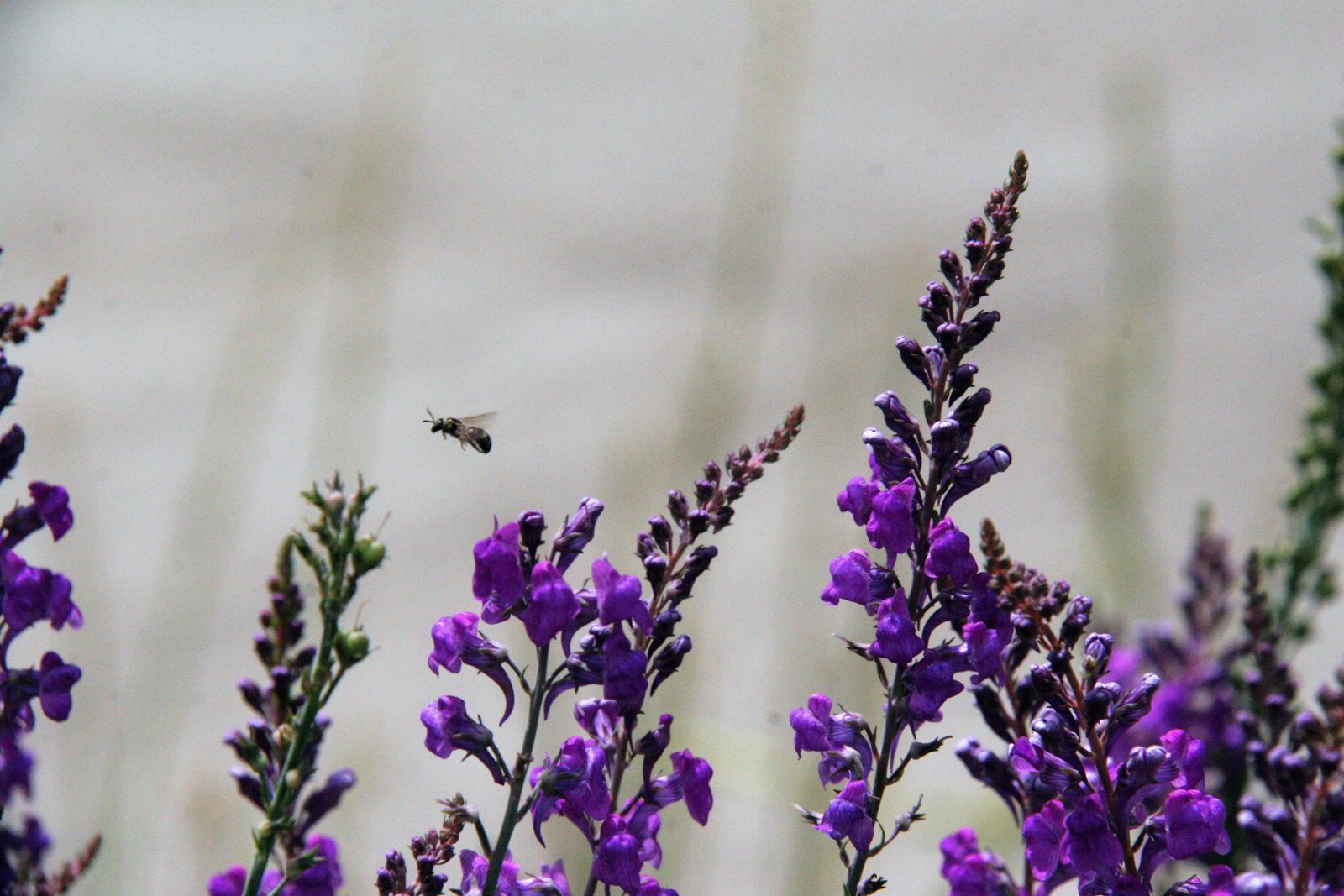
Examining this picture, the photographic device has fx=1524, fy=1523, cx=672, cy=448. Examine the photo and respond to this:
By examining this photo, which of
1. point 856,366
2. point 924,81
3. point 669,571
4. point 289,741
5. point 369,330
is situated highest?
point 924,81

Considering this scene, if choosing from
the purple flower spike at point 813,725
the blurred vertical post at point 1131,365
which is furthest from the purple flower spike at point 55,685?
the blurred vertical post at point 1131,365

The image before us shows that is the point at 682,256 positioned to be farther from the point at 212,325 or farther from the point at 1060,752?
the point at 1060,752

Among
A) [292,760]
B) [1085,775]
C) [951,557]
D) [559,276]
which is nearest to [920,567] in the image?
[951,557]

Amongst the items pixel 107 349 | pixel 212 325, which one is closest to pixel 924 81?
pixel 212 325

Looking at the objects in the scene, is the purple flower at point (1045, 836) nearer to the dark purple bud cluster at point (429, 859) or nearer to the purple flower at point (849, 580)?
the purple flower at point (849, 580)

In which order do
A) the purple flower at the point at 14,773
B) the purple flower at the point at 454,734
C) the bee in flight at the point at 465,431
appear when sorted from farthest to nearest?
the bee in flight at the point at 465,431, the purple flower at the point at 14,773, the purple flower at the point at 454,734

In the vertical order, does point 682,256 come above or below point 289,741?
above
